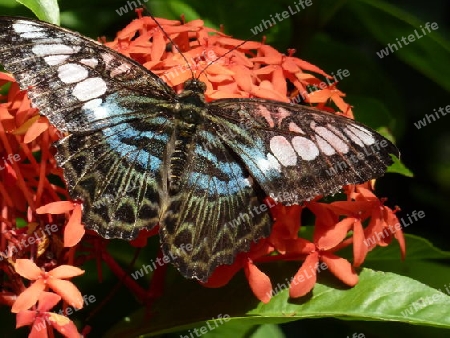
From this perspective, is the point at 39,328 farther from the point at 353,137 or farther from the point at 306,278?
the point at 353,137

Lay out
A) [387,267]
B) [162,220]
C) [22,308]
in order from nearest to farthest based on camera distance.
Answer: [22,308]
[162,220]
[387,267]

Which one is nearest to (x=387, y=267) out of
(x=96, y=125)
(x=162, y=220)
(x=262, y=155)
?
(x=262, y=155)

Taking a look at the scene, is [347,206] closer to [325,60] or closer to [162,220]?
[162,220]

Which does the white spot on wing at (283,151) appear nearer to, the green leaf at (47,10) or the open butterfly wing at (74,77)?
the open butterfly wing at (74,77)

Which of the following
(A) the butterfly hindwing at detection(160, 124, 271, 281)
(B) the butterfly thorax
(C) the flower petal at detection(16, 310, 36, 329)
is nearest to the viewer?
(C) the flower petal at detection(16, 310, 36, 329)

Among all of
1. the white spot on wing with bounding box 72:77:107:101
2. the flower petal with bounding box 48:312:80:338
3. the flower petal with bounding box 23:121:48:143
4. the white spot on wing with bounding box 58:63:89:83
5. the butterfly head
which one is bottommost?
the flower petal with bounding box 48:312:80:338

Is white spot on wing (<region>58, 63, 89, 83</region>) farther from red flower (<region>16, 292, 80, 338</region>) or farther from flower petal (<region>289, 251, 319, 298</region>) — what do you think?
flower petal (<region>289, 251, 319, 298</region>)

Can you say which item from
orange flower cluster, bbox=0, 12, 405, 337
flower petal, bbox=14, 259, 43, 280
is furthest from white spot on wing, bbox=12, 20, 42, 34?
flower petal, bbox=14, 259, 43, 280

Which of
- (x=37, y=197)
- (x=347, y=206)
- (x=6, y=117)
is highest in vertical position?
(x=6, y=117)
